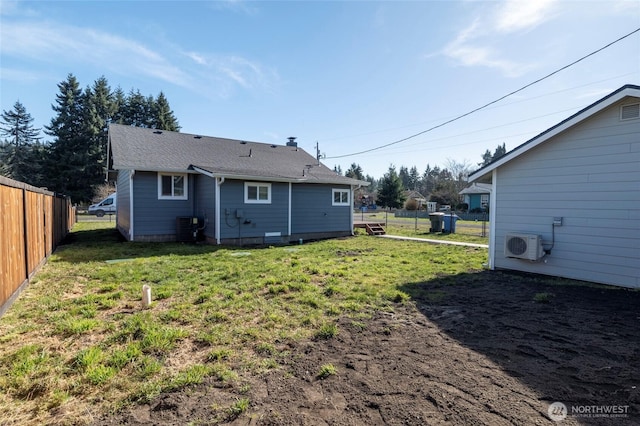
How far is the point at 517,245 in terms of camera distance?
698 centimetres

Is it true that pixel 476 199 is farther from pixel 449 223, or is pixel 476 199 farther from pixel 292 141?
pixel 292 141

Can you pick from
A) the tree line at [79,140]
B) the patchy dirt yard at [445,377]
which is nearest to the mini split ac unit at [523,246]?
the patchy dirt yard at [445,377]

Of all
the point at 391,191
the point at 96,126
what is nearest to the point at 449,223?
the point at 391,191

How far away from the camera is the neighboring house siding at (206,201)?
37.4 ft

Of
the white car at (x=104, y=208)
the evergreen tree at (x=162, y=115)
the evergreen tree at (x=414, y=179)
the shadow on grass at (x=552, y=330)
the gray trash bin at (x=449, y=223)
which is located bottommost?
the shadow on grass at (x=552, y=330)

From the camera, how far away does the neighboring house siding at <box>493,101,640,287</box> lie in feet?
18.8

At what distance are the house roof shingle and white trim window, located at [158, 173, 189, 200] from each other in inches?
19.1

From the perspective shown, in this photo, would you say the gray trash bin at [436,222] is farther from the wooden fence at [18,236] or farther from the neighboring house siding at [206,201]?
the wooden fence at [18,236]

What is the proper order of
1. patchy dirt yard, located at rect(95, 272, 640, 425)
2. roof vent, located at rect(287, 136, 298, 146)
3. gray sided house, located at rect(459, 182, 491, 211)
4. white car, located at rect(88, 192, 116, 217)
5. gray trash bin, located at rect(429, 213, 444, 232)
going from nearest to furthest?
patchy dirt yard, located at rect(95, 272, 640, 425) < gray trash bin, located at rect(429, 213, 444, 232) < roof vent, located at rect(287, 136, 298, 146) < white car, located at rect(88, 192, 116, 217) < gray sided house, located at rect(459, 182, 491, 211)

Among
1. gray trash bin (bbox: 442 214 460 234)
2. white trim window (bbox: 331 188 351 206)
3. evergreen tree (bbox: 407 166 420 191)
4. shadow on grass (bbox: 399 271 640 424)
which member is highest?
evergreen tree (bbox: 407 166 420 191)

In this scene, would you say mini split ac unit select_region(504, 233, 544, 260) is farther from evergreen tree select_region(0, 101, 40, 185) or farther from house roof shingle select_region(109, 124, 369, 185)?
evergreen tree select_region(0, 101, 40, 185)

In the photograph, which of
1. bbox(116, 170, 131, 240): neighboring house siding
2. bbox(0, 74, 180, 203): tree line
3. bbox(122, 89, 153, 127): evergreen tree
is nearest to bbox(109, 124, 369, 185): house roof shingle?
bbox(116, 170, 131, 240): neighboring house siding

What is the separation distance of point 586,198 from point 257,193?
9569 mm

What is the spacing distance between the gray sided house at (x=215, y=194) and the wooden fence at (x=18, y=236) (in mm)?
4496
